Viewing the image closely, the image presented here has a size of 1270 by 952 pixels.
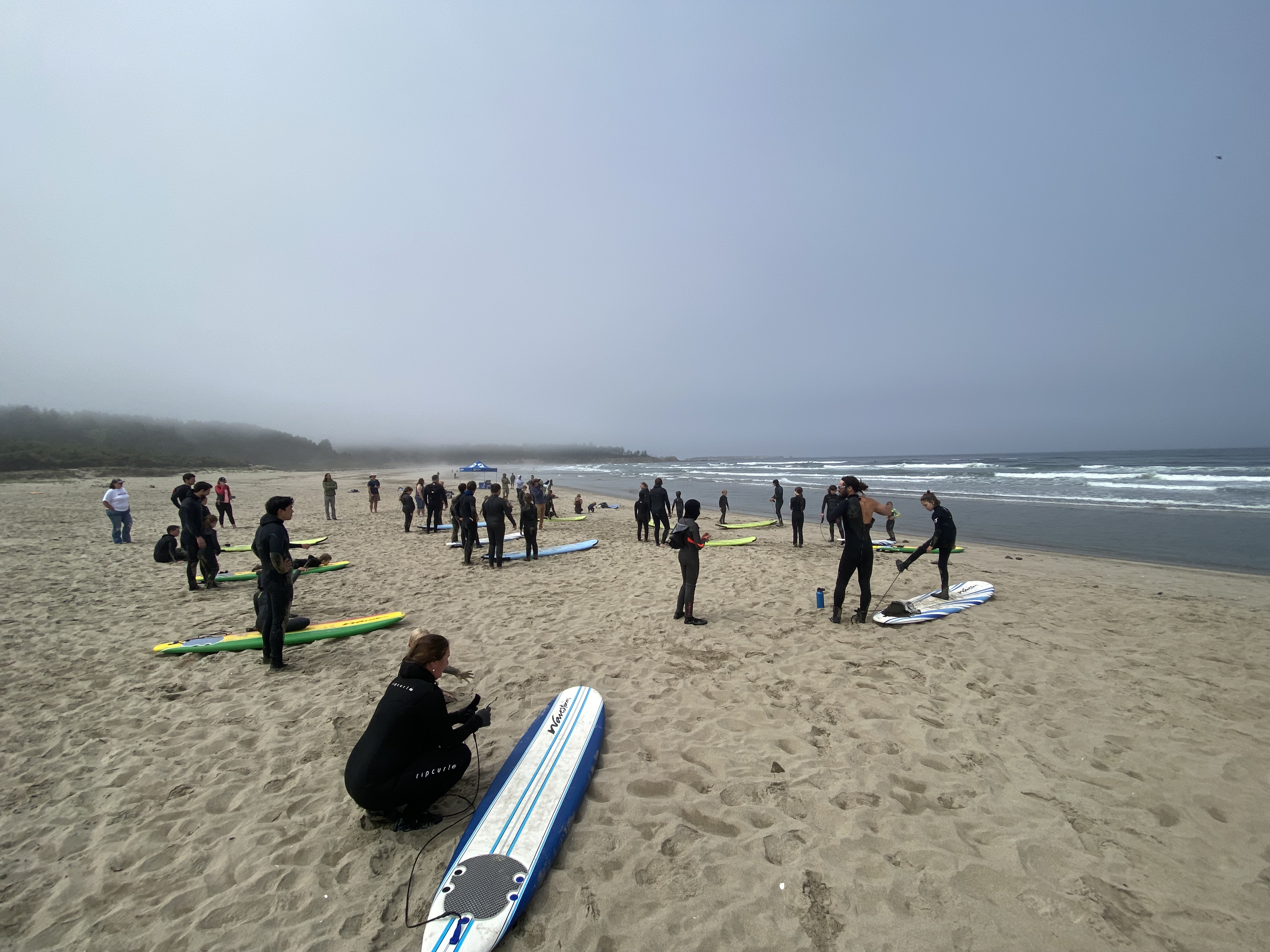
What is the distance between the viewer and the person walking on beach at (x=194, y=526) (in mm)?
8289

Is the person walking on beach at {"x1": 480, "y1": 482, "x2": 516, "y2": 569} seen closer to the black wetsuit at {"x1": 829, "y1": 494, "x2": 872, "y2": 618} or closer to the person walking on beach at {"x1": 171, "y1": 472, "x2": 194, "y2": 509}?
the person walking on beach at {"x1": 171, "y1": 472, "x2": 194, "y2": 509}

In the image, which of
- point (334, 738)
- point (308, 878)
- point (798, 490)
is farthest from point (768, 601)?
point (798, 490)

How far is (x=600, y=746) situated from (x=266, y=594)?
168 inches

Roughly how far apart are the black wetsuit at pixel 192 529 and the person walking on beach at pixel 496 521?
4702 mm

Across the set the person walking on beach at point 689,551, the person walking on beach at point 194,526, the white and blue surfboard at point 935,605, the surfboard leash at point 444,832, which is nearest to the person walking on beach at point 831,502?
the white and blue surfboard at point 935,605

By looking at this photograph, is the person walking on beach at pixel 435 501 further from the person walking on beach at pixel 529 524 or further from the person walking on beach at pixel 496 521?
the person walking on beach at pixel 496 521

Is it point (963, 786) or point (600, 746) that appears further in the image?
point (600, 746)

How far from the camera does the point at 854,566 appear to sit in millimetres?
6941

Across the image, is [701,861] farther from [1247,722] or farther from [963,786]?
[1247,722]

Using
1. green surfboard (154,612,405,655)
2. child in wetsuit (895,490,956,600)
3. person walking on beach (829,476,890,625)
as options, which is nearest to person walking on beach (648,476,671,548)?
child in wetsuit (895,490,956,600)

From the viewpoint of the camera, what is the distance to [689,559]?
7.06m

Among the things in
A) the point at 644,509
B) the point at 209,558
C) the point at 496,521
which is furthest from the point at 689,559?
the point at 209,558

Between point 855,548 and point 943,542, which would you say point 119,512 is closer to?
point 855,548

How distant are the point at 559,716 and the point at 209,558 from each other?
852 centimetres
